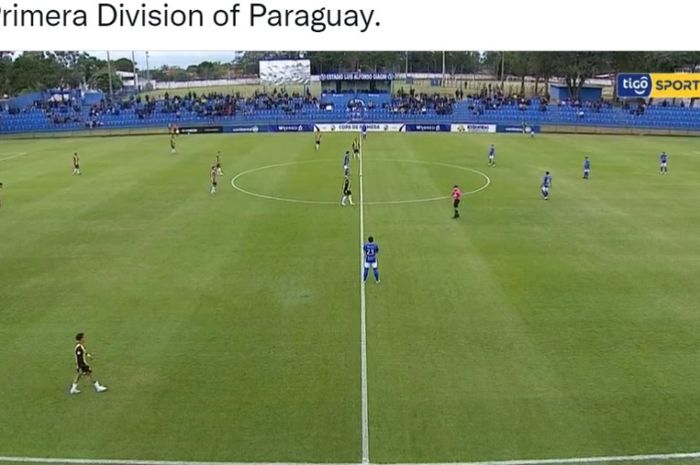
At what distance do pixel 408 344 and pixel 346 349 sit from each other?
1593 mm

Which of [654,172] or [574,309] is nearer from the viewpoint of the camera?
[574,309]

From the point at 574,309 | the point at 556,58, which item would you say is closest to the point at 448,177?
the point at 574,309

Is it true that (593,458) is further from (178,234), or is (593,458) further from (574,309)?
(178,234)

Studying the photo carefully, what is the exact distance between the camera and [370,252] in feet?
68.3

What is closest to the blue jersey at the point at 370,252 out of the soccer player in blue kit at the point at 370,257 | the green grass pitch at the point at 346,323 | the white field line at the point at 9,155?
the soccer player in blue kit at the point at 370,257

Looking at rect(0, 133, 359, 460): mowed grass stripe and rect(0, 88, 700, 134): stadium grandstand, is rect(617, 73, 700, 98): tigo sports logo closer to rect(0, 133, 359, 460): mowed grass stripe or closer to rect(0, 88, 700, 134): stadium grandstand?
rect(0, 88, 700, 134): stadium grandstand

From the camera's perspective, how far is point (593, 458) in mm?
11945

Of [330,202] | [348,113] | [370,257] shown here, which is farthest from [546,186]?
[348,113]

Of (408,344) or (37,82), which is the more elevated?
(37,82)

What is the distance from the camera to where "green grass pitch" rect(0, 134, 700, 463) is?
42.2ft

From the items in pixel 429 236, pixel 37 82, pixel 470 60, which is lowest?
pixel 429 236

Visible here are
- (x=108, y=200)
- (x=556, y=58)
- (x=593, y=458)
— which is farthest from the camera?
(x=556, y=58)

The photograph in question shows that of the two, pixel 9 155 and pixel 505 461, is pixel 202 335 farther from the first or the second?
pixel 9 155

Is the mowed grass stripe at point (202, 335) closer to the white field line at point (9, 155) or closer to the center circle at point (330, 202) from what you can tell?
the center circle at point (330, 202)
